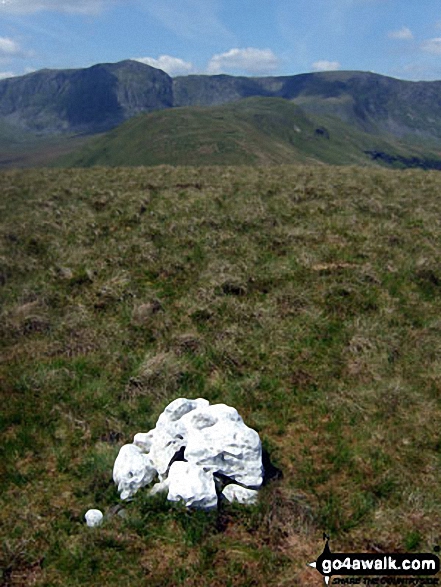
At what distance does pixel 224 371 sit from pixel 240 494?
379cm

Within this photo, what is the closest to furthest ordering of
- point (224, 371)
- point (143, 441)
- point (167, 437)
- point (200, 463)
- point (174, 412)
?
1. point (200, 463)
2. point (167, 437)
3. point (143, 441)
4. point (174, 412)
5. point (224, 371)

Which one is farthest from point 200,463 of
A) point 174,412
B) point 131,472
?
point 174,412

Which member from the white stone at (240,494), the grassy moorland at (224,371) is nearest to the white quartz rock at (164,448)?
the grassy moorland at (224,371)

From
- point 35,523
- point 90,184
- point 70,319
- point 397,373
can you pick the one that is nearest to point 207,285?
point 70,319

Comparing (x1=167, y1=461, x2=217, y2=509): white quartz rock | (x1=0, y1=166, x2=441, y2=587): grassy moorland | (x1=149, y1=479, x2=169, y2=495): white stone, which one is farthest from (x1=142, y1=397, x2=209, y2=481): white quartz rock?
(x1=0, y1=166, x2=441, y2=587): grassy moorland

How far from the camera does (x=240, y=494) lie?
6984 mm

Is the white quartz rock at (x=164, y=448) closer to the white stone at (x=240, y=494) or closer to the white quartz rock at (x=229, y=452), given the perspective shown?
the white quartz rock at (x=229, y=452)

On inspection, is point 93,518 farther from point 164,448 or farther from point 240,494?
point 240,494

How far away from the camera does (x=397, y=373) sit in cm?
1046

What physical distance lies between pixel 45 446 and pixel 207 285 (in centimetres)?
735

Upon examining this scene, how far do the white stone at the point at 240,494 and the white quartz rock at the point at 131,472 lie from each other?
130 cm

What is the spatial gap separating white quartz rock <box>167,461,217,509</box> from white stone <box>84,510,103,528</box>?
110 centimetres

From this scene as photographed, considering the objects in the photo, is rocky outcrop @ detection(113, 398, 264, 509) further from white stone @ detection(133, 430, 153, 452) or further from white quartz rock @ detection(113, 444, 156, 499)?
white stone @ detection(133, 430, 153, 452)

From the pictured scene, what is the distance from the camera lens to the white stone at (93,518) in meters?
6.58
